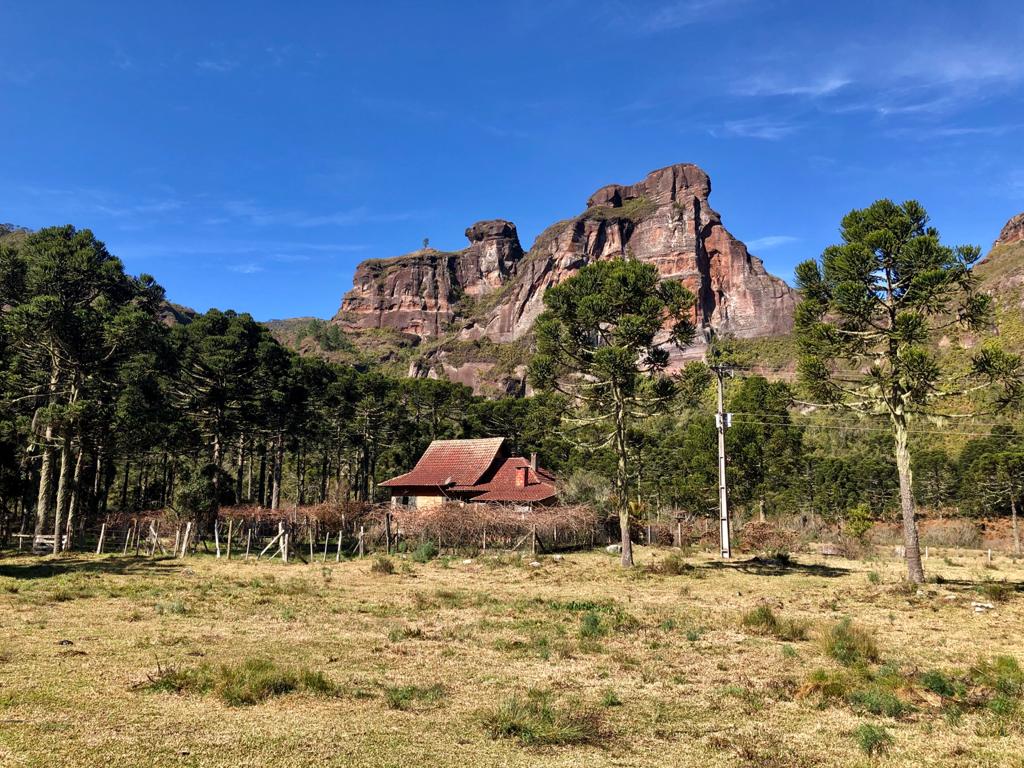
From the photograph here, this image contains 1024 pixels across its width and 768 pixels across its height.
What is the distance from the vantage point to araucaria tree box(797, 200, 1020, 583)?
18.0m

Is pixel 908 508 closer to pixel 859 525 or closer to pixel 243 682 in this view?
pixel 243 682

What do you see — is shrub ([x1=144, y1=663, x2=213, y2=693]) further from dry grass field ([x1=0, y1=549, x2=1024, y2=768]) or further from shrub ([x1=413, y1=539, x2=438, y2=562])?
shrub ([x1=413, y1=539, x2=438, y2=562])

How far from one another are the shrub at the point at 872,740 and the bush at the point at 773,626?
5.45 meters

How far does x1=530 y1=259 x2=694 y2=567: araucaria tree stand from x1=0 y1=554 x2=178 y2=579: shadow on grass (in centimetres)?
1624

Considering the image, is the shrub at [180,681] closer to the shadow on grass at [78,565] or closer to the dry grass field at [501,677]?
the dry grass field at [501,677]

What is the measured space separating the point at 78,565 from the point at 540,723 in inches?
902

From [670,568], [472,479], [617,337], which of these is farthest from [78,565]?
[472,479]

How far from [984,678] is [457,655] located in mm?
7442

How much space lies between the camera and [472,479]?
3997 cm

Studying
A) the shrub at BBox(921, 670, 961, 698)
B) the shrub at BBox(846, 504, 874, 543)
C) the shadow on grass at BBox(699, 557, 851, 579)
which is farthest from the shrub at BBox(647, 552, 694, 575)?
the shrub at BBox(846, 504, 874, 543)

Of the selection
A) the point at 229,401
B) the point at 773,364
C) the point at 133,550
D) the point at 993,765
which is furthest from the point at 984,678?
the point at 773,364

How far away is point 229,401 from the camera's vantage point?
40.3m

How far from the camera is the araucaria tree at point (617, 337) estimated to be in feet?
78.2

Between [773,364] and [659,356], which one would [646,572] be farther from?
[773,364]
